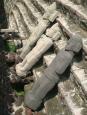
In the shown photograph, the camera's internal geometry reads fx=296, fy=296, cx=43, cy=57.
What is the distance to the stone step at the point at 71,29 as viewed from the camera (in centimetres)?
538

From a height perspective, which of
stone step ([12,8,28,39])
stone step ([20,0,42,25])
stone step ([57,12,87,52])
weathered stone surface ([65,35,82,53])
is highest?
weathered stone surface ([65,35,82,53])

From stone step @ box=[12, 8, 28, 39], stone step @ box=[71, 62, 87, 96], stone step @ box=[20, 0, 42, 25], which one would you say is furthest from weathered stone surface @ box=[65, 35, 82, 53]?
stone step @ box=[12, 8, 28, 39]

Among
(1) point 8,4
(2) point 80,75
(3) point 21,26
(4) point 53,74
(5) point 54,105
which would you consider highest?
(2) point 80,75

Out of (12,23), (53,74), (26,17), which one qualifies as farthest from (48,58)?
(12,23)

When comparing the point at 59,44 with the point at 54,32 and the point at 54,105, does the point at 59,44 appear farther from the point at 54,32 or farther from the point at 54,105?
the point at 54,105

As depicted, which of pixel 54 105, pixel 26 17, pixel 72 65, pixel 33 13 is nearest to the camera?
pixel 54 105

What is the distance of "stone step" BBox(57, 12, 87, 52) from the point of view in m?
5.38

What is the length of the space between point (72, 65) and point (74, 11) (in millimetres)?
1557

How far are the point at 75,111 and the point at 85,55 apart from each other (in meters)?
1.19

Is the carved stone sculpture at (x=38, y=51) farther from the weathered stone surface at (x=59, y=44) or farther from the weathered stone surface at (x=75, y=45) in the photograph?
the weathered stone surface at (x=75, y=45)

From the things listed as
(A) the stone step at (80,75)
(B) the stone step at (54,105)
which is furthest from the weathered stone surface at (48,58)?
(A) the stone step at (80,75)

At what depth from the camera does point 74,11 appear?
6133 millimetres

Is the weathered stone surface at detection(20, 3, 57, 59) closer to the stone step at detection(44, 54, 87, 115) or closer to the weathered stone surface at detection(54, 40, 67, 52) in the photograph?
the weathered stone surface at detection(54, 40, 67, 52)

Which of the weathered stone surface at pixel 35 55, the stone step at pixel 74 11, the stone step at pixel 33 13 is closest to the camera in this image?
the stone step at pixel 74 11
